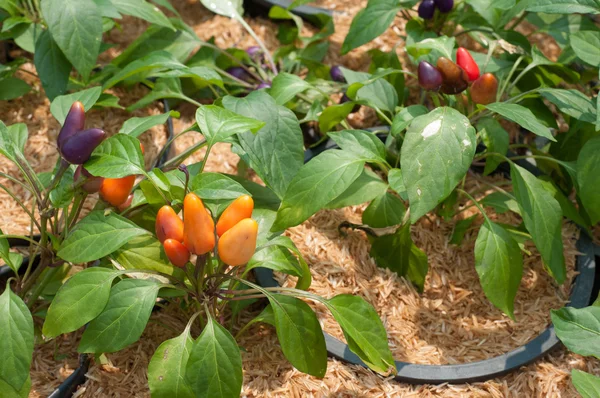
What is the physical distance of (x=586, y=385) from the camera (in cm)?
148

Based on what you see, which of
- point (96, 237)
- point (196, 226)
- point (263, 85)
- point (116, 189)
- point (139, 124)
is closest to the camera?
point (196, 226)

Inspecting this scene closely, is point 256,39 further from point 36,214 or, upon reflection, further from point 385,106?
point 36,214

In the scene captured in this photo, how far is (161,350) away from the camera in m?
1.53

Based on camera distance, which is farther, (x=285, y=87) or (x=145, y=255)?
(x=285, y=87)

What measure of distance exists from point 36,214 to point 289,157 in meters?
0.87

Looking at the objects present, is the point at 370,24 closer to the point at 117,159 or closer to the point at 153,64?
the point at 153,64

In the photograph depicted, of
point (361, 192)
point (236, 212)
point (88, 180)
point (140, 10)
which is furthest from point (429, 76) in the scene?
point (140, 10)

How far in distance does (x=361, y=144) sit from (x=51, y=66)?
38.9 inches

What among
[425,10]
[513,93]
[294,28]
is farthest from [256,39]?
[513,93]

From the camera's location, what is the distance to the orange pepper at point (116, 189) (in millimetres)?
1642

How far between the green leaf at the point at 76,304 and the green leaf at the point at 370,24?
3.92 ft

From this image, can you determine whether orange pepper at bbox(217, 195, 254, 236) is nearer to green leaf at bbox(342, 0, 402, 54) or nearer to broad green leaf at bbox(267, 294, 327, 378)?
broad green leaf at bbox(267, 294, 327, 378)

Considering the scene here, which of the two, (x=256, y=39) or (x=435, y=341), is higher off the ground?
(x=256, y=39)

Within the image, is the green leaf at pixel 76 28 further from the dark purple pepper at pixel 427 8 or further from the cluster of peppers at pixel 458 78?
the dark purple pepper at pixel 427 8
